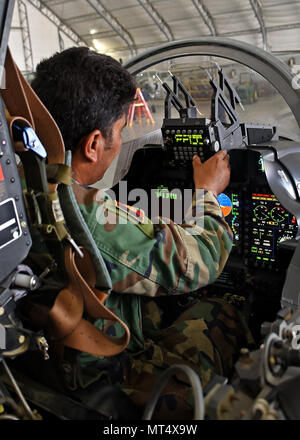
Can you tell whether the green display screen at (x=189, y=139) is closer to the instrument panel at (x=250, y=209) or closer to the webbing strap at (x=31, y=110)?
the instrument panel at (x=250, y=209)

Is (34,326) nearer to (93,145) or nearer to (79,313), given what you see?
(79,313)

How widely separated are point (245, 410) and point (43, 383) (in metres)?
0.60

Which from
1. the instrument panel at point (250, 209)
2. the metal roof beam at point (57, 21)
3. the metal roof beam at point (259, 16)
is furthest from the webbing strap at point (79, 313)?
the metal roof beam at point (57, 21)

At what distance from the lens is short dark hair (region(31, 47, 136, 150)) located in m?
1.00

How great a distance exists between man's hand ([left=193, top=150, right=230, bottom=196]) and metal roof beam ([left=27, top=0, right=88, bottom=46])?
12166mm

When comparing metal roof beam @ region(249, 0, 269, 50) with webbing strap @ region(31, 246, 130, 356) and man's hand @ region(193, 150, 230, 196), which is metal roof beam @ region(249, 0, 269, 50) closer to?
man's hand @ region(193, 150, 230, 196)

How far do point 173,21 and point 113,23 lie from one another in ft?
6.50

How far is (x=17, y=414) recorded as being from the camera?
2.70 feet

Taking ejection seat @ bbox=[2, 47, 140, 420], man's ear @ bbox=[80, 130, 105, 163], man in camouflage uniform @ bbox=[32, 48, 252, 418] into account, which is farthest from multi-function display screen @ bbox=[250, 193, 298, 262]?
ejection seat @ bbox=[2, 47, 140, 420]

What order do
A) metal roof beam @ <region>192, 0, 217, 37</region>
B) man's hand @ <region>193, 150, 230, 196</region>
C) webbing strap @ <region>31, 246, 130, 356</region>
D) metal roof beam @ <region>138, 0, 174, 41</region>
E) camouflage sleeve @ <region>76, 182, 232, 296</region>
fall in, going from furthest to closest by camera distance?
metal roof beam @ <region>138, 0, 174, 41</region>, metal roof beam @ <region>192, 0, 217, 37</region>, man's hand @ <region>193, 150, 230, 196</region>, camouflage sleeve @ <region>76, 182, 232, 296</region>, webbing strap @ <region>31, 246, 130, 356</region>

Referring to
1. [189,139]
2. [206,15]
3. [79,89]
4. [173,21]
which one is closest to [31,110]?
[79,89]

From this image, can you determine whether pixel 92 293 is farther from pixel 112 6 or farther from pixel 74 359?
pixel 112 6

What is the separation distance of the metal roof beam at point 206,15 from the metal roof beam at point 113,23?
9.47 ft
